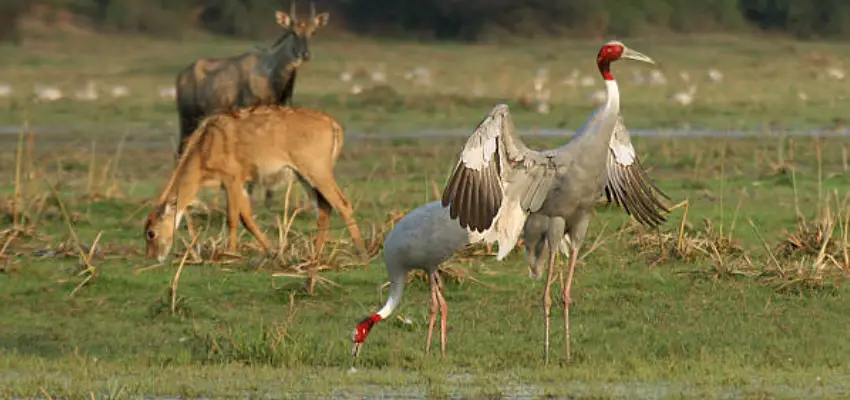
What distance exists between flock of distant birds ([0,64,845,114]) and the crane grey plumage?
52.5 feet

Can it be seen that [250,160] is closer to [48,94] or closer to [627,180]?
[627,180]

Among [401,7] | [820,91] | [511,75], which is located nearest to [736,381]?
[820,91]

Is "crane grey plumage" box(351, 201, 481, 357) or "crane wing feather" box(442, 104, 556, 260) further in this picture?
"crane grey plumage" box(351, 201, 481, 357)

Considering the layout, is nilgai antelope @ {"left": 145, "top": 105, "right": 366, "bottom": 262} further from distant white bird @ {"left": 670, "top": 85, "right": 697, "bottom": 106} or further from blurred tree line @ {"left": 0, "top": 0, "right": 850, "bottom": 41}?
blurred tree line @ {"left": 0, "top": 0, "right": 850, "bottom": 41}

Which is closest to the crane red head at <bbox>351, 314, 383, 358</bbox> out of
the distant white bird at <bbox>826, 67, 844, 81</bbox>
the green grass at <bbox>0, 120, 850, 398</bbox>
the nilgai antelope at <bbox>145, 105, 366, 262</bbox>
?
the green grass at <bbox>0, 120, 850, 398</bbox>

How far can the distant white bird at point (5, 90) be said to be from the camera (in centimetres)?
2734

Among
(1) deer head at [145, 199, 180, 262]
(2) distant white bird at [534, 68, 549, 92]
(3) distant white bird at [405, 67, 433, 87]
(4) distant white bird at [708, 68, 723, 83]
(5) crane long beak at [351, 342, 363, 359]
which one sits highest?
(5) crane long beak at [351, 342, 363, 359]

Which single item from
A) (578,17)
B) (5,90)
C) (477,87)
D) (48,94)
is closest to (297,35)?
(48,94)

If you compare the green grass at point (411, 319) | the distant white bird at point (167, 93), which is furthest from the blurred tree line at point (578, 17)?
the green grass at point (411, 319)

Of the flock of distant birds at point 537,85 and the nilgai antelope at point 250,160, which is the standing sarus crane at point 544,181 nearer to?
the nilgai antelope at point 250,160

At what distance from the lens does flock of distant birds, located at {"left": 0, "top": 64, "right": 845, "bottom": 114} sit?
1045 inches

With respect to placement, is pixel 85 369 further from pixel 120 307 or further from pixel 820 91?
pixel 820 91

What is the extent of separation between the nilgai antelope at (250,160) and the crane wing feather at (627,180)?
3.62 metres

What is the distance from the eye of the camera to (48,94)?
1058 inches
